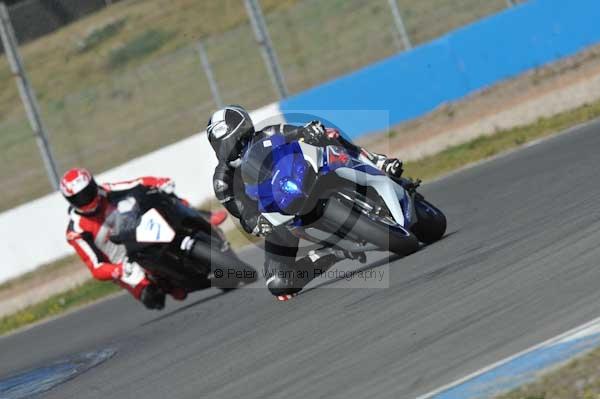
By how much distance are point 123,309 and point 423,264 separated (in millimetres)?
4863

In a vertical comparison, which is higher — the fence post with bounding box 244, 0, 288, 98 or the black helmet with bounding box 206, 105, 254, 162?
the black helmet with bounding box 206, 105, 254, 162

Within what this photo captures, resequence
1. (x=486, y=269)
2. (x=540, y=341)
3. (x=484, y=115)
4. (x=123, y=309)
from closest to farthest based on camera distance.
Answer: (x=540, y=341) → (x=486, y=269) → (x=123, y=309) → (x=484, y=115)

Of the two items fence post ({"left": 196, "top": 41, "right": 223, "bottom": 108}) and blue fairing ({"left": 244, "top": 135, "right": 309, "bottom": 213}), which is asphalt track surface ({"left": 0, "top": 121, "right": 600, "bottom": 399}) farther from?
fence post ({"left": 196, "top": 41, "right": 223, "bottom": 108})

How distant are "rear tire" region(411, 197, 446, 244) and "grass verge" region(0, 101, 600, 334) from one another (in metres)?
4.97

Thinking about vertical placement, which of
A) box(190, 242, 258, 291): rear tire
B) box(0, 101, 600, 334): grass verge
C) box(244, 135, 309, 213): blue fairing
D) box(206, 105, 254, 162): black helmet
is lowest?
box(0, 101, 600, 334): grass verge

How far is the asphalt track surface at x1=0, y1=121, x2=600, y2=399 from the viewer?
559 cm

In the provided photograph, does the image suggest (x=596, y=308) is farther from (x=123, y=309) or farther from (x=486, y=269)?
(x=123, y=309)

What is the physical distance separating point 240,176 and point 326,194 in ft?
2.33

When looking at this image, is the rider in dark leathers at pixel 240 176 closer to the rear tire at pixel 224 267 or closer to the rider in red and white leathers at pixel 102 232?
the rear tire at pixel 224 267

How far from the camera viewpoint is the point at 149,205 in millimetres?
10297

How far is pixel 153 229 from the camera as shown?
10.1m

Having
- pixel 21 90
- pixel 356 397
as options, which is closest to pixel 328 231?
pixel 356 397

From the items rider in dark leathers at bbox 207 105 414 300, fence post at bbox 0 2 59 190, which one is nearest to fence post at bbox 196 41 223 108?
fence post at bbox 0 2 59 190

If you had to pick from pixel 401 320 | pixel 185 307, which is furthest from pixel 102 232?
pixel 401 320
